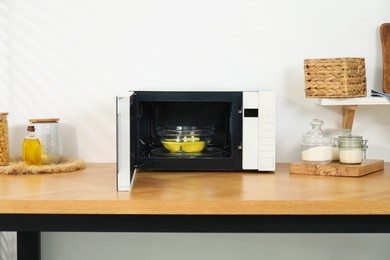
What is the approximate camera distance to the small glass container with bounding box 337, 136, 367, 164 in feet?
6.97

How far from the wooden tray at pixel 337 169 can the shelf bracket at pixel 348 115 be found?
0.76 ft

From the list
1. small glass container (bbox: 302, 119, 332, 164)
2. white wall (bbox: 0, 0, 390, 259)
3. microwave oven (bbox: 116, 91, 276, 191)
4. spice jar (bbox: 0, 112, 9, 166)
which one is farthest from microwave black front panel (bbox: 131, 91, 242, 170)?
spice jar (bbox: 0, 112, 9, 166)

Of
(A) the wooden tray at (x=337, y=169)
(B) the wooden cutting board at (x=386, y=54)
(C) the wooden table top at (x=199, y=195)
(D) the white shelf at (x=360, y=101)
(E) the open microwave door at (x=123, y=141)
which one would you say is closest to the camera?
(C) the wooden table top at (x=199, y=195)

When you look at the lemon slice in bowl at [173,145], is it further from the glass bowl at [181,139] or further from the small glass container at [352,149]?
the small glass container at [352,149]

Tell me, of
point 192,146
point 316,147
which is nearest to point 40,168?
point 192,146

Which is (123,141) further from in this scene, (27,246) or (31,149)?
(27,246)

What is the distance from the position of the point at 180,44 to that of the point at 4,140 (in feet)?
2.33

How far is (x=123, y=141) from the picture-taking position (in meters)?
1.81

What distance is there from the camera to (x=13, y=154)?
2432 millimetres

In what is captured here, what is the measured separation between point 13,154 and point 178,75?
686mm

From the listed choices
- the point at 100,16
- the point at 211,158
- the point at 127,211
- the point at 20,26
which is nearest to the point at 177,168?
the point at 211,158

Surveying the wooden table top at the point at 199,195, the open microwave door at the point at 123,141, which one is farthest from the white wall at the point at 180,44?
the open microwave door at the point at 123,141

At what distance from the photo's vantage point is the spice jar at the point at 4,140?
7.33ft

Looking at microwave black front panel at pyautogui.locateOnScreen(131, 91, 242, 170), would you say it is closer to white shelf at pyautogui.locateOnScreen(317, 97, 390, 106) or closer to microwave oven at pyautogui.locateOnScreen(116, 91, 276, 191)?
microwave oven at pyautogui.locateOnScreen(116, 91, 276, 191)
